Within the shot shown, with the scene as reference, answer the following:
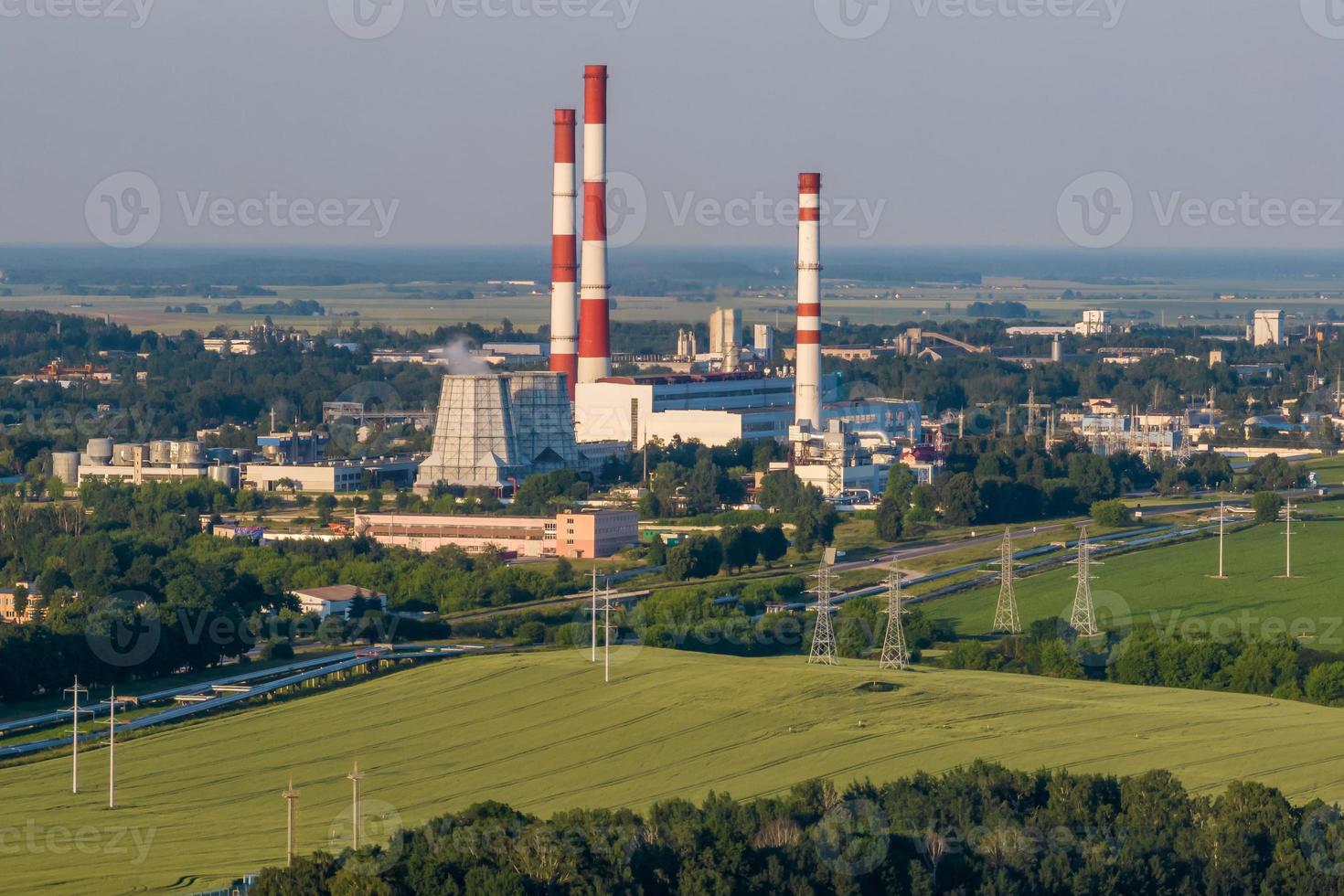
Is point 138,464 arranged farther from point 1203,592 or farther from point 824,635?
point 824,635

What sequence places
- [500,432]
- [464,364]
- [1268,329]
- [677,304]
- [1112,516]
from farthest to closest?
1. [677,304]
2. [1268,329]
3. [464,364]
4. [500,432]
5. [1112,516]

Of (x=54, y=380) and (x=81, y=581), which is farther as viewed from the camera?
(x=54, y=380)

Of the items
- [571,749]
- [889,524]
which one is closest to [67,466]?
[889,524]

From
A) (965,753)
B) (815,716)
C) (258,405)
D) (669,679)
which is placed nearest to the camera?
(965,753)

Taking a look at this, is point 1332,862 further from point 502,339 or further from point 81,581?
point 502,339

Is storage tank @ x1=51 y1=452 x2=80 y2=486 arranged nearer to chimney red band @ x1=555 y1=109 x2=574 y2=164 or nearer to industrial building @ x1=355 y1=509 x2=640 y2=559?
industrial building @ x1=355 y1=509 x2=640 y2=559

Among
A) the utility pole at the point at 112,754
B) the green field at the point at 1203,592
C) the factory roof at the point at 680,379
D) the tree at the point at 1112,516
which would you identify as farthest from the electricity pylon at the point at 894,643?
the factory roof at the point at 680,379

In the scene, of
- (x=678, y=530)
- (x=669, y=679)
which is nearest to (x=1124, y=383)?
(x=678, y=530)
